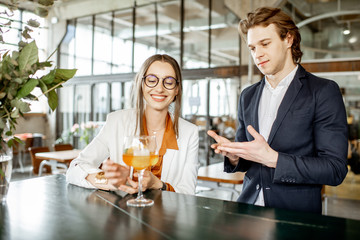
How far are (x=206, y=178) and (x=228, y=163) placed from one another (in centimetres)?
225

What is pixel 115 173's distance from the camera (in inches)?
49.4

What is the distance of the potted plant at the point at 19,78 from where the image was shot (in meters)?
1.04

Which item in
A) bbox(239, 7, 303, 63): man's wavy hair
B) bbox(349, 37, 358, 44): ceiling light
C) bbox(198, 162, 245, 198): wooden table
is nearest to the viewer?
bbox(239, 7, 303, 63): man's wavy hair

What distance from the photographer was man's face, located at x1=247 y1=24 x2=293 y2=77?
5.17ft

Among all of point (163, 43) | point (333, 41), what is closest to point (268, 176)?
point (333, 41)

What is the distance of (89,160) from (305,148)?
42.8 inches

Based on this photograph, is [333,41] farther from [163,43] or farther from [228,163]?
[228,163]

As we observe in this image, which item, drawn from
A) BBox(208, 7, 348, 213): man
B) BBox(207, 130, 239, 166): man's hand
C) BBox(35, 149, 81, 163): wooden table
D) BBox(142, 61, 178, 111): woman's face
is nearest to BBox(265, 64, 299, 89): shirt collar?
BBox(208, 7, 348, 213): man

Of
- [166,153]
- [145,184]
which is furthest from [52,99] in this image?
[166,153]

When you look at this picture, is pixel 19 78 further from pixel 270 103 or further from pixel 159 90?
pixel 270 103

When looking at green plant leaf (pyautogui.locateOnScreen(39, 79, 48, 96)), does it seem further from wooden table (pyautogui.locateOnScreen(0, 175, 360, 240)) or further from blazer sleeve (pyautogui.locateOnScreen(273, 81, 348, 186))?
blazer sleeve (pyautogui.locateOnScreen(273, 81, 348, 186))

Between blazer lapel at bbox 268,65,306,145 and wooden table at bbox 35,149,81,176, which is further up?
blazer lapel at bbox 268,65,306,145

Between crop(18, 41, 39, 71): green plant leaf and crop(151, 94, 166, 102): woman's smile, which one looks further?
crop(151, 94, 166, 102): woman's smile

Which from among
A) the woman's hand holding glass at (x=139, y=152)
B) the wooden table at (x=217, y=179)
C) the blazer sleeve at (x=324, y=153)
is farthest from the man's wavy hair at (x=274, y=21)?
the wooden table at (x=217, y=179)
